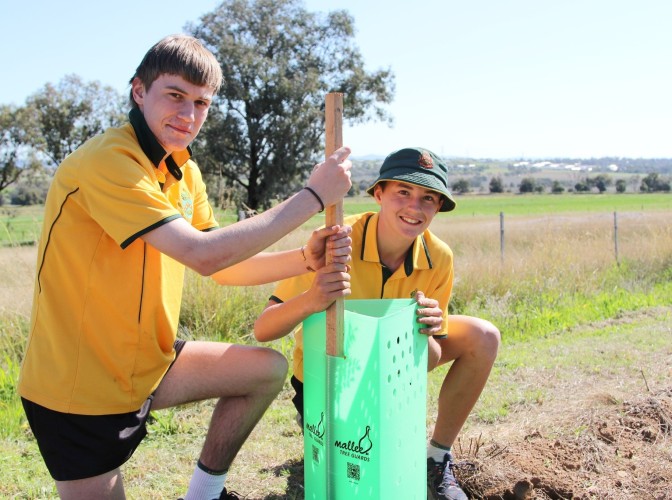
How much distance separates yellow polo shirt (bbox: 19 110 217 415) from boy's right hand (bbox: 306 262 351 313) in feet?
1.70

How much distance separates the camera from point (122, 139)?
2.16m

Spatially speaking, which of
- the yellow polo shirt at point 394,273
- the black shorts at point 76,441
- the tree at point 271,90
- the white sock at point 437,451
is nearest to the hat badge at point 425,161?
the yellow polo shirt at point 394,273

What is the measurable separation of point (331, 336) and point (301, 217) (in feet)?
1.31

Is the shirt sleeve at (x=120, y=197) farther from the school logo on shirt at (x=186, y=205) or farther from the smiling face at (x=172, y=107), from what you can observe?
the school logo on shirt at (x=186, y=205)

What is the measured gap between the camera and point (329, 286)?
217cm

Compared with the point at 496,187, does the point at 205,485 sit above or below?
above

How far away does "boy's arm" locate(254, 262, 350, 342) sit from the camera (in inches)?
85.7

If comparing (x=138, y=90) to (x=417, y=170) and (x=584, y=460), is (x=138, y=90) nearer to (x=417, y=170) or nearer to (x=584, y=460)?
(x=417, y=170)

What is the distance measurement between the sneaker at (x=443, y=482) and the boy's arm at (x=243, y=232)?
4.75 feet

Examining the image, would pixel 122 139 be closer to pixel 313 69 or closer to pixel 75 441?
pixel 75 441

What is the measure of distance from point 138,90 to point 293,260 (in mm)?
845

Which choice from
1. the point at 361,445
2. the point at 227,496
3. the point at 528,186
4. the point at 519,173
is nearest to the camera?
the point at 361,445

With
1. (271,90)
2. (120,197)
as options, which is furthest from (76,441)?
(271,90)

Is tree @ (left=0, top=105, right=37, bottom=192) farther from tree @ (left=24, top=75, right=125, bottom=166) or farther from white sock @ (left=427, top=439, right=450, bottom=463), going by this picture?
white sock @ (left=427, top=439, right=450, bottom=463)
